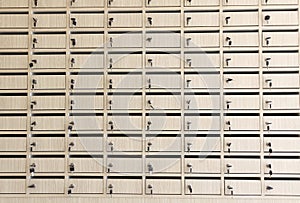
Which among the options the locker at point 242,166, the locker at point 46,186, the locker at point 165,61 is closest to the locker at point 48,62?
the locker at point 165,61

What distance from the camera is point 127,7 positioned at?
6.55 ft

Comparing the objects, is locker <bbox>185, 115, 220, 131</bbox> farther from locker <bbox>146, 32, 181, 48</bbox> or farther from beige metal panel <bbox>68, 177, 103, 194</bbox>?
beige metal panel <bbox>68, 177, 103, 194</bbox>

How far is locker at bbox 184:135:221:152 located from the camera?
6.30ft

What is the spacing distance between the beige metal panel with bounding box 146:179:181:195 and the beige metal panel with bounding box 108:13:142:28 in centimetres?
67

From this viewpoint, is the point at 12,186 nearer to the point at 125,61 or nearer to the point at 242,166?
the point at 125,61

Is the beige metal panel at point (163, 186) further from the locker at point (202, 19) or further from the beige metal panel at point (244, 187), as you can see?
the locker at point (202, 19)

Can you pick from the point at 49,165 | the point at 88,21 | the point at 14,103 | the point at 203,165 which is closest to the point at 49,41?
the point at 88,21

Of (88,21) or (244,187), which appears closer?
(244,187)

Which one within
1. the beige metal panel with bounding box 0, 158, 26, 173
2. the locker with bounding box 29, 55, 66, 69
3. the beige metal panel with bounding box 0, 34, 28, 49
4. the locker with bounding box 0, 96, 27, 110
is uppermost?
the beige metal panel with bounding box 0, 34, 28, 49

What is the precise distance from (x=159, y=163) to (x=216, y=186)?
0.26 meters

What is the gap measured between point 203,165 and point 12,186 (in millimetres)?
812

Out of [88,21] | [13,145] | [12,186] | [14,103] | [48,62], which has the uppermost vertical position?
[88,21]

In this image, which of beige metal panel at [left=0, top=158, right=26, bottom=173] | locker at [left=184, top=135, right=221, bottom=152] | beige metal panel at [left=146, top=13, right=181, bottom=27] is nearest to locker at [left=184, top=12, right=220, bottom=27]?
beige metal panel at [left=146, top=13, right=181, bottom=27]

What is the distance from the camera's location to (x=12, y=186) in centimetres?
194
